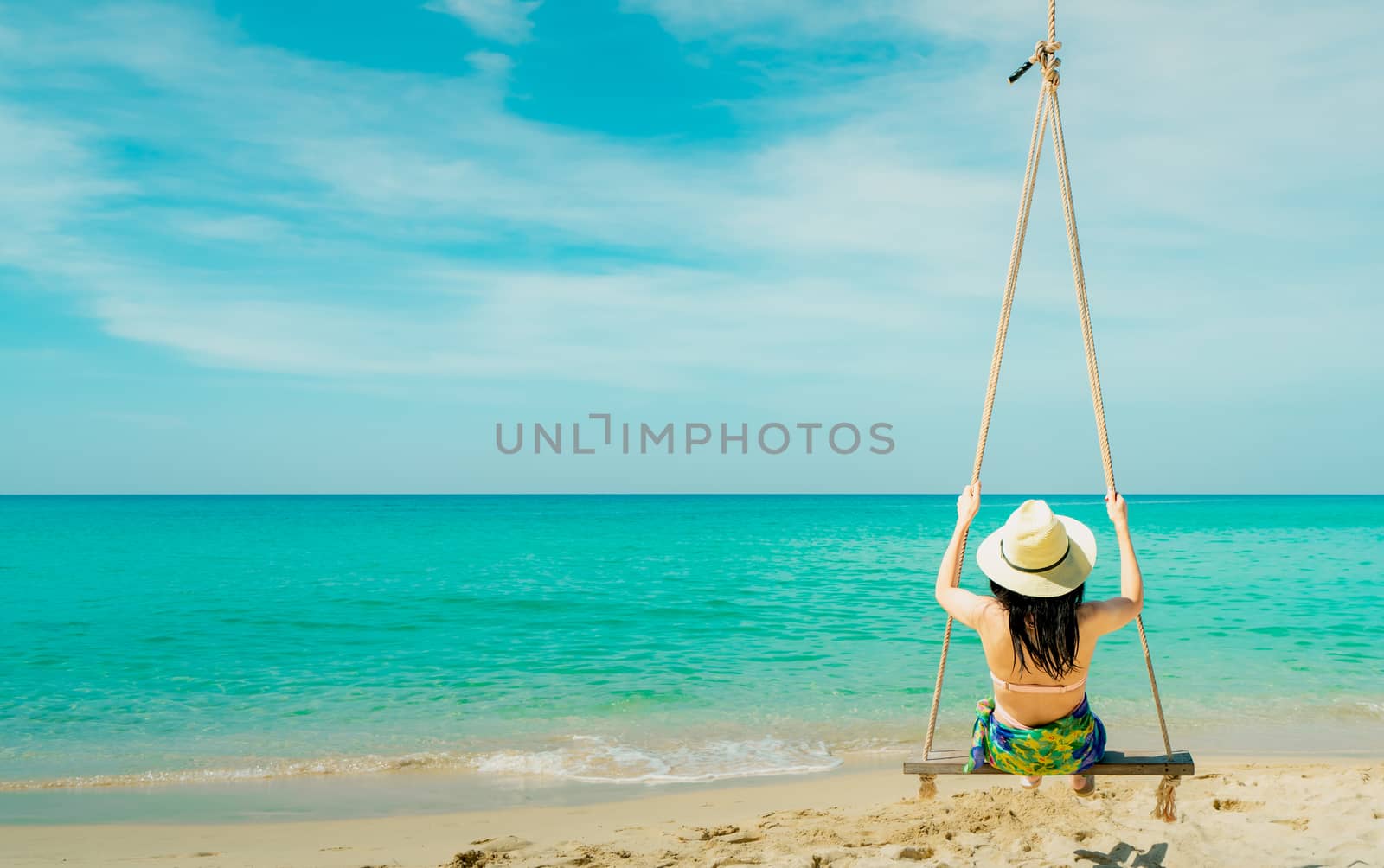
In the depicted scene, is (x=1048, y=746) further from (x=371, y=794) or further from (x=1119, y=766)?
(x=371, y=794)

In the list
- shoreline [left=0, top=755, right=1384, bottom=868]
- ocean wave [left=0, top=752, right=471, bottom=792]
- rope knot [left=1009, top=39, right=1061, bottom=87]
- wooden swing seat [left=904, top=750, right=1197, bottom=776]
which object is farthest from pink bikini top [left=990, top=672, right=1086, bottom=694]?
ocean wave [left=0, top=752, right=471, bottom=792]

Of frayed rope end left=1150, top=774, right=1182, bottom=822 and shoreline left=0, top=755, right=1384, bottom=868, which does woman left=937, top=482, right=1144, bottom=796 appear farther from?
shoreline left=0, top=755, right=1384, bottom=868

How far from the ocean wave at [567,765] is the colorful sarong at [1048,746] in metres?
2.56

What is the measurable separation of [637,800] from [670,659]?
155 inches

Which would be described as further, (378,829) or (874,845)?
(378,829)

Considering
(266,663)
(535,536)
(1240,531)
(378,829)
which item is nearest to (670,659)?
(266,663)

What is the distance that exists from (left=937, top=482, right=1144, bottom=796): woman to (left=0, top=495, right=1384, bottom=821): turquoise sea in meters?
2.68

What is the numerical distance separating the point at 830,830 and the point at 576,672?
447 centimetres

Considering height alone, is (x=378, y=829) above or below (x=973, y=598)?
below

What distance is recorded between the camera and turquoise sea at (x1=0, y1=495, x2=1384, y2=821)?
570cm

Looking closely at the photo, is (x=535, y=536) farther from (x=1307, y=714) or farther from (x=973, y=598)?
(x=973, y=598)

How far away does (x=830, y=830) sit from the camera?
403 centimetres

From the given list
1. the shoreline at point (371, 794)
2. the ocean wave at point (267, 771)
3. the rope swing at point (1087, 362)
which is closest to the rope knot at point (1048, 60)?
the rope swing at point (1087, 362)

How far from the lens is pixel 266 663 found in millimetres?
8703
